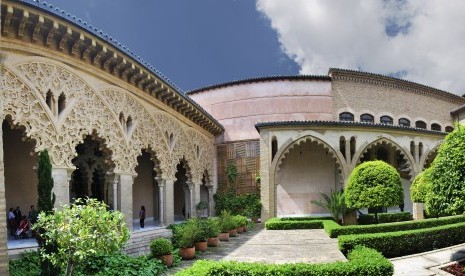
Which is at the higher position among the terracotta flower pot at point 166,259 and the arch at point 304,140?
the arch at point 304,140

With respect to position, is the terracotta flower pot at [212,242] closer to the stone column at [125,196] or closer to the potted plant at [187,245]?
the potted plant at [187,245]

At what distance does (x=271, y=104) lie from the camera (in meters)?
28.8

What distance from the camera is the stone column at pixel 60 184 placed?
11.1m

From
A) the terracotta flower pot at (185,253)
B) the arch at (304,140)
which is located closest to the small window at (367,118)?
the arch at (304,140)

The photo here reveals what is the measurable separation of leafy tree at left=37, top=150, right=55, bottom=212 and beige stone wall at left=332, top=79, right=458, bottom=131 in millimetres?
23072

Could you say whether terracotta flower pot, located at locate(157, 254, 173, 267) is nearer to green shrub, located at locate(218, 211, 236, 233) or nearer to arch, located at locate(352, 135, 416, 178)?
green shrub, located at locate(218, 211, 236, 233)

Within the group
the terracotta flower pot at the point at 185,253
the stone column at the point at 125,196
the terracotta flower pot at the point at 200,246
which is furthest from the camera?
the stone column at the point at 125,196

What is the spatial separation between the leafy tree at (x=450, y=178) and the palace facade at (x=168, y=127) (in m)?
10.7

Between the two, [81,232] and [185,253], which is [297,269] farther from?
[185,253]

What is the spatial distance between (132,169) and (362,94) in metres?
21.1

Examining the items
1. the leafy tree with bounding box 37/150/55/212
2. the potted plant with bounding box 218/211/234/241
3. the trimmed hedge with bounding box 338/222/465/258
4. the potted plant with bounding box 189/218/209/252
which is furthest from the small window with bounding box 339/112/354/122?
the leafy tree with bounding box 37/150/55/212

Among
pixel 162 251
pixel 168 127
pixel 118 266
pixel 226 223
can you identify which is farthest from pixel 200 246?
pixel 168 127

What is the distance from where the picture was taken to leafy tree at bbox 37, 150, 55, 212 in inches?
351

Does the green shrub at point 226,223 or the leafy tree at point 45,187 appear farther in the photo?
the green shrub at point 226,223
